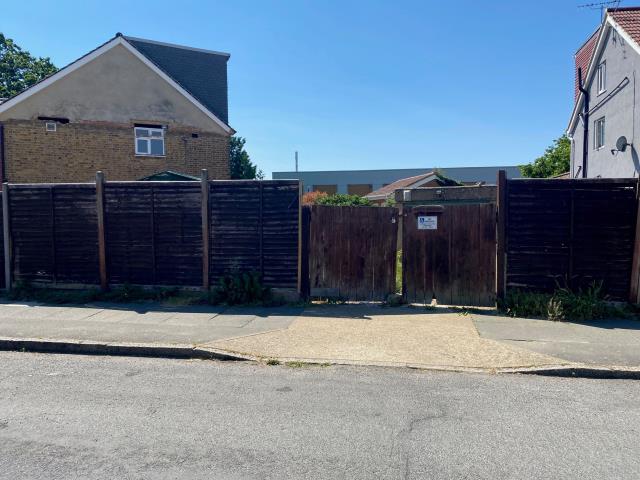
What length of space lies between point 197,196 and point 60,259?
10.5 ft

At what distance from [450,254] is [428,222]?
2.29ft

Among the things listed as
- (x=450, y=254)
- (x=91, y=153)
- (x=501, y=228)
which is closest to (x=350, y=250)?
(x=450, y=254)

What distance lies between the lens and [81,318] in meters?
7.99

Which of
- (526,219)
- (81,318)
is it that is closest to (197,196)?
(81,318)

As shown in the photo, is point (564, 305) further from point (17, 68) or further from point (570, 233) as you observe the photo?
point (17, 68)

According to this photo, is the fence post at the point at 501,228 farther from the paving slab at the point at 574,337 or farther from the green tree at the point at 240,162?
the green tree at the point at 240,162

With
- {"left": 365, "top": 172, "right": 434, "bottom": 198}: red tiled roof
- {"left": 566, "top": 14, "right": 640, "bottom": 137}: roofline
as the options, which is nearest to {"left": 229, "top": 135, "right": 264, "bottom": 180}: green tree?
{"left": 365, "top": 172, "right": 434, "bottom": 198}: red tiled roof

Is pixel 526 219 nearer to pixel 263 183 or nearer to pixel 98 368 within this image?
pixel 263 183

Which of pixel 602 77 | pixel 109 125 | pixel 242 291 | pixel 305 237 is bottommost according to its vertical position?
pixel 242 291

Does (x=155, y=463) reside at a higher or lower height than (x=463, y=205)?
lower

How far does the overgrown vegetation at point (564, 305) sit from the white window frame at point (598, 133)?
13276mm

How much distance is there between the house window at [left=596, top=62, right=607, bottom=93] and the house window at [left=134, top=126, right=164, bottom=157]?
56.2ft

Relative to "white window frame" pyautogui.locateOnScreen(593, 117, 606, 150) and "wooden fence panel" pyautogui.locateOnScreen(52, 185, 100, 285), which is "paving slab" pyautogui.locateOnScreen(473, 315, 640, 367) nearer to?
"wooden fence panel" pyautogui.locateOnScreen(52, 185, 100, 285)

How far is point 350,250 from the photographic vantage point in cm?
903
